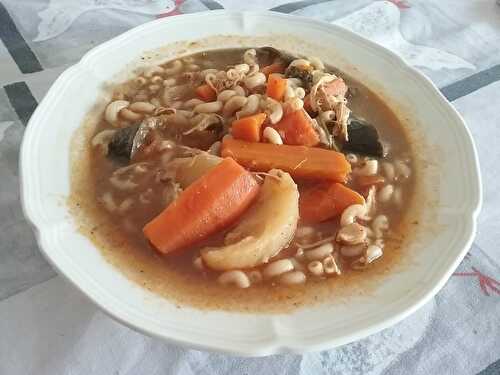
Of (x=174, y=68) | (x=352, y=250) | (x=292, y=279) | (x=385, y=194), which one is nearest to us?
(x=292, y=279)

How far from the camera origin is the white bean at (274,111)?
8.22ft

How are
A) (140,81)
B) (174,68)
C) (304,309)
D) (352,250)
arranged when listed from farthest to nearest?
1. (174,68)
2. (140,81)
3. (352,250)
4. (304,309)

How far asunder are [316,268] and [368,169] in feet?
1.86

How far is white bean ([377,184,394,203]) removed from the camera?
2.44 m

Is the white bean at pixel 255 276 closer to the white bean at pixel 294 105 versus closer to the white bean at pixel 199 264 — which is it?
the white bean at pixel 199 264

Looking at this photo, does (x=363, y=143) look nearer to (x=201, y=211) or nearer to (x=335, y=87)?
(x=335, y=87)

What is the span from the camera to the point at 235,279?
2.06 m

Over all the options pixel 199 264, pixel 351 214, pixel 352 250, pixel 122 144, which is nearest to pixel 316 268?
pixel 352 250

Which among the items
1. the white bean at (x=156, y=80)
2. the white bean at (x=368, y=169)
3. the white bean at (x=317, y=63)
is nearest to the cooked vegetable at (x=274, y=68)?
the white bean at (x=317, y=63)

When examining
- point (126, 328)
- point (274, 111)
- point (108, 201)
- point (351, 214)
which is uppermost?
point (274, 111)

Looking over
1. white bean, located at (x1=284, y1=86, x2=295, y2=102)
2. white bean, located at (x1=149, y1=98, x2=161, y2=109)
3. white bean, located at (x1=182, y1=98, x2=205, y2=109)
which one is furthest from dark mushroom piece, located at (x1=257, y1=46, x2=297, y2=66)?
white bean, located at (x1=149, y1=98, x2=161, y2=109)

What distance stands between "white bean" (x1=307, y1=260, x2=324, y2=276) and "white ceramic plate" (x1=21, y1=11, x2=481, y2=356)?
169mm

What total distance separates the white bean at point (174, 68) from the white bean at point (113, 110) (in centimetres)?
35

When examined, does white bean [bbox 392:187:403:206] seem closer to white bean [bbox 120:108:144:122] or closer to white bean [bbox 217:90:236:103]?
white bean [bbox 217:90:236:103]
